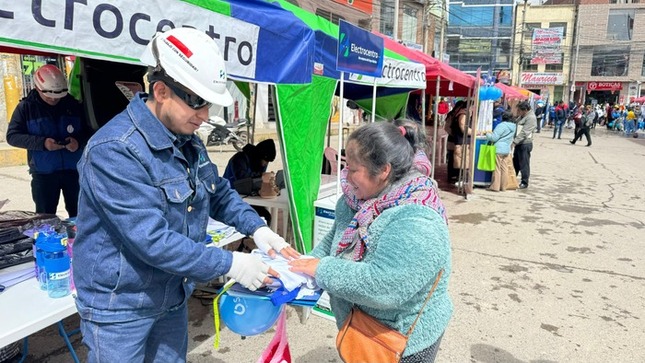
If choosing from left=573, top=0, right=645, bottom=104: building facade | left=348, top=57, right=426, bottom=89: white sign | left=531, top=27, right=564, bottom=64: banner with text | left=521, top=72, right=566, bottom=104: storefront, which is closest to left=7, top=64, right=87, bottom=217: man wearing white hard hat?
left=348, top=57, right=426, bottom=89: white sign

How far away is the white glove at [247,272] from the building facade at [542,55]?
46.7 m

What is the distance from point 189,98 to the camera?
144cm

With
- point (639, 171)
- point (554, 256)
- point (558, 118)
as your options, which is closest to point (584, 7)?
point (558, 118)

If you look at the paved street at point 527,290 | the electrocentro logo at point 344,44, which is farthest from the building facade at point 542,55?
the electrocentro logo at point 344,44

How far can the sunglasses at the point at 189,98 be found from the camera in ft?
4.66

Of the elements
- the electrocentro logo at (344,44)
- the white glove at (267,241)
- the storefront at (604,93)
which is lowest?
the white glove at (267,241)

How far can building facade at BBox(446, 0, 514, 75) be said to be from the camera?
52.1 meters

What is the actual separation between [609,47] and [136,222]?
53036 millimetres

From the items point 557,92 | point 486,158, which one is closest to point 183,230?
point 486,158

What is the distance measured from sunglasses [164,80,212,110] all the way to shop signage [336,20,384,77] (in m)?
1.96

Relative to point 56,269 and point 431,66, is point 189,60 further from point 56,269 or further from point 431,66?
point 431,66

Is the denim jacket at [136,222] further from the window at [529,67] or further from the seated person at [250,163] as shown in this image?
the window at [529,67]

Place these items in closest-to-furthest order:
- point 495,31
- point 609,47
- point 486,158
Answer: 1. point 486,158
2. point 609,47
3. point 495,31

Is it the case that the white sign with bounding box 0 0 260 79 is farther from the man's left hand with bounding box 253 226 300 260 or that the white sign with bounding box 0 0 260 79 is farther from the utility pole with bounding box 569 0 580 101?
the utility pole with bounding box 569 0 580 101
